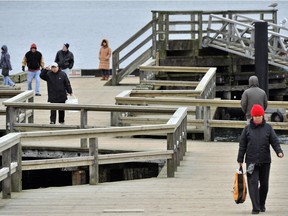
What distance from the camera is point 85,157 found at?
1406 centimetres

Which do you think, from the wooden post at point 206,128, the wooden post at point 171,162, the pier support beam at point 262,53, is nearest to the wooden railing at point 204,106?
the wooden post at point 206,128

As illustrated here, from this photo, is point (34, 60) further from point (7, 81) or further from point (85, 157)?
point (85, 157)

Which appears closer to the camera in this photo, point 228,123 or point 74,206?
point 74,206

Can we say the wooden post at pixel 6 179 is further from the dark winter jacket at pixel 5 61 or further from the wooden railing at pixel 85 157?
the dark winter jacket at pixel 5 61

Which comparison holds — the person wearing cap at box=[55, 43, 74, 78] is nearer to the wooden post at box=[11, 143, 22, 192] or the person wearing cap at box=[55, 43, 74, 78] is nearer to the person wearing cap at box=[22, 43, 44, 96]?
the person wearing cap at box=[22, 43, 44, 96]

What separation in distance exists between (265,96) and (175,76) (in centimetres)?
1317

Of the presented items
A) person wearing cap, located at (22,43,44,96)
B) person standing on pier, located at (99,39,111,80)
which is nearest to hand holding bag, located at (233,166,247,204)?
person wearing cap, located at (22,43,44,96)

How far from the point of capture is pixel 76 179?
1641 cm

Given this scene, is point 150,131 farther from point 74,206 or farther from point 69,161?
point 74,206

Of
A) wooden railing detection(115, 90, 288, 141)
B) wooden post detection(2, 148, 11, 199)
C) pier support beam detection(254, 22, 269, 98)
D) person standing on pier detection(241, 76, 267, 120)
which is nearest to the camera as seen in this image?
wooden post detection(2, 148, 11, 199)

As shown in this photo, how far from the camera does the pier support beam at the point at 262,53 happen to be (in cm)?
1852

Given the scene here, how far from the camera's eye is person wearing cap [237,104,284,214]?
1180 centimetres

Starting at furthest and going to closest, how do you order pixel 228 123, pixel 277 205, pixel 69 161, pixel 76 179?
1. pixel 228 123
2. pixel 76 179
3. pixel 69 161
4. pixel 277 205

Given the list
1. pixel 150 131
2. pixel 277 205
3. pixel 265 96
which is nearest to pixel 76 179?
pixel 150 131
